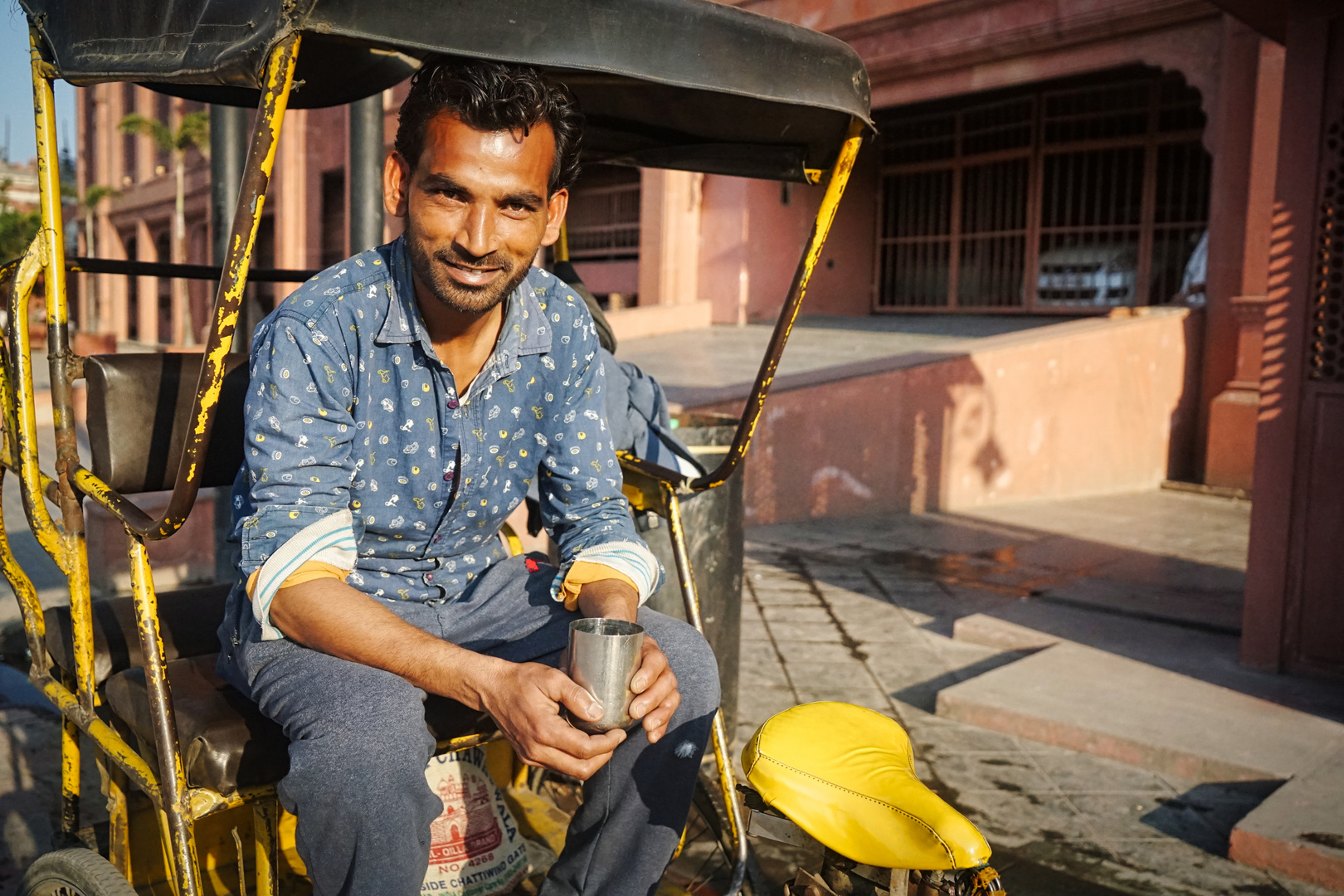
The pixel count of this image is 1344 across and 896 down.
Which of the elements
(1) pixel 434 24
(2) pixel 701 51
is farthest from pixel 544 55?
(2) pixel 701 51

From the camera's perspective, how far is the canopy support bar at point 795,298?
2404mm

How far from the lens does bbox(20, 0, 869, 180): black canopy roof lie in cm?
156

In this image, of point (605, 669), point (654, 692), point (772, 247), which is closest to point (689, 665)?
point (654, 692)

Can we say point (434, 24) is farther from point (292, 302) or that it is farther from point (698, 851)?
point (698, 851)

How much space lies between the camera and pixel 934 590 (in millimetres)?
5555

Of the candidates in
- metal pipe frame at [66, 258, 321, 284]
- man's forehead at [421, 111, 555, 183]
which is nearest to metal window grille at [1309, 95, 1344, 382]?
man's forehead at [421, 111, 555, 183]

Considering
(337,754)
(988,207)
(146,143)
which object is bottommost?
(337,754)

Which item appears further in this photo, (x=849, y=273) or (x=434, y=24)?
(x=849, y=273)

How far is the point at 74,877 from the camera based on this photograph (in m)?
1.83

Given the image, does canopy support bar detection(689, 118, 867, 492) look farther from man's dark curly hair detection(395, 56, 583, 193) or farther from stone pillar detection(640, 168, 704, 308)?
stone pillar detection(640, 168, 704, 308)

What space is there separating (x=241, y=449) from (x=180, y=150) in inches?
1012

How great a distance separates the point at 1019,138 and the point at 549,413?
12286 mm

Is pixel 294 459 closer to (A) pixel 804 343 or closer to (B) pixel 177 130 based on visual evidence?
(A) pixel 804 343

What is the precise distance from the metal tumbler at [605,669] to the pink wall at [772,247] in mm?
12807
